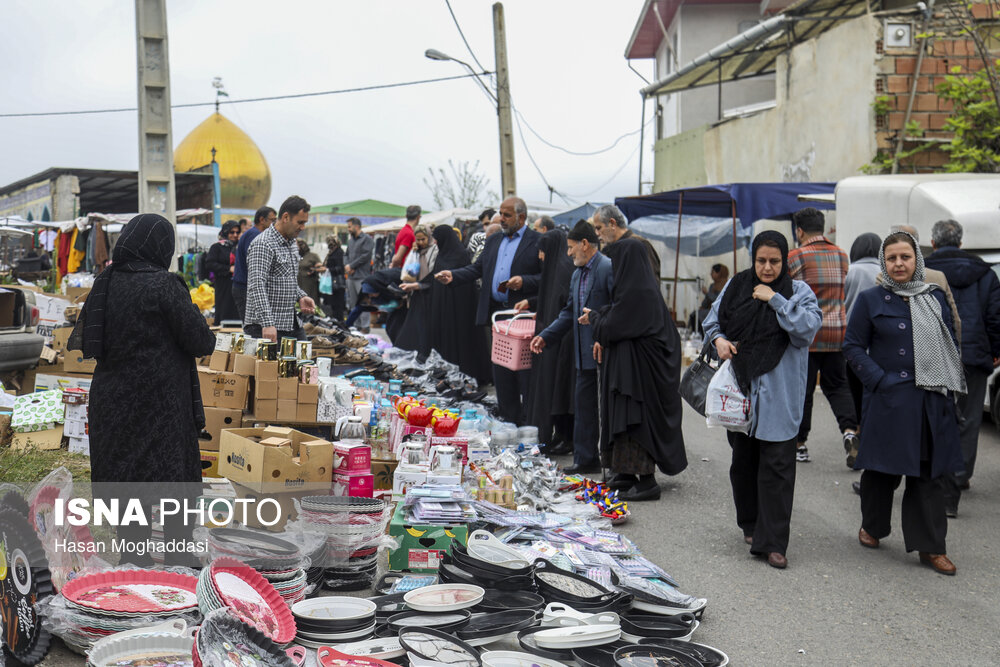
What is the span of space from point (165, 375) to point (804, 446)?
19.9 ft

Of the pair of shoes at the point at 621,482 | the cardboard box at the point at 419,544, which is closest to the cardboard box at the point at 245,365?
the cardboard box at the point at 419,544

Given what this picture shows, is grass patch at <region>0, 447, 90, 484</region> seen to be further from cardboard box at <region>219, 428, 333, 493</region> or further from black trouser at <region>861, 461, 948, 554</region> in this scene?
black trouser at <region>861, 461, 948, 554</region>

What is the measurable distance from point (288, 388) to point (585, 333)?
254cm

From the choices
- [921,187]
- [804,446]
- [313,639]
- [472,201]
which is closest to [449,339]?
[804,446]

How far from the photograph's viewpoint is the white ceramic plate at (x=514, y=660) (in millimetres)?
3711

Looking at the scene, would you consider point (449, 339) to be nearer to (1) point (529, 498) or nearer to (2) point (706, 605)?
(1) point (529, 498)

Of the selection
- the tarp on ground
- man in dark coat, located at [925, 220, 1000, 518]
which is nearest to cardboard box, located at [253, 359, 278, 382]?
man in dark coat, located at [925, 220, 1000, 518]

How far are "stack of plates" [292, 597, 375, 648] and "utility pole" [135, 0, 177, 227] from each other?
6196 millimetres

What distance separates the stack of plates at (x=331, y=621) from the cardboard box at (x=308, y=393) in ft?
9.03

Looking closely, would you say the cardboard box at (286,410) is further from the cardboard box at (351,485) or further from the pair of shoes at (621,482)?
the pair of shoes at (621,482)

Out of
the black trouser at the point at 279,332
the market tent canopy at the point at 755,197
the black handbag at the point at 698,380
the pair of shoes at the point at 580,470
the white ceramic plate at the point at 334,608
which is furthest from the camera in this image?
the market tent canopy at the point at 755,197

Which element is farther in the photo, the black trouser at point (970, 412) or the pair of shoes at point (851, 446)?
the pair of shoes at point (851, 446)

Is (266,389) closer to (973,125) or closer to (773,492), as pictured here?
(773,492)

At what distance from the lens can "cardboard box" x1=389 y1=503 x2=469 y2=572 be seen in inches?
198
